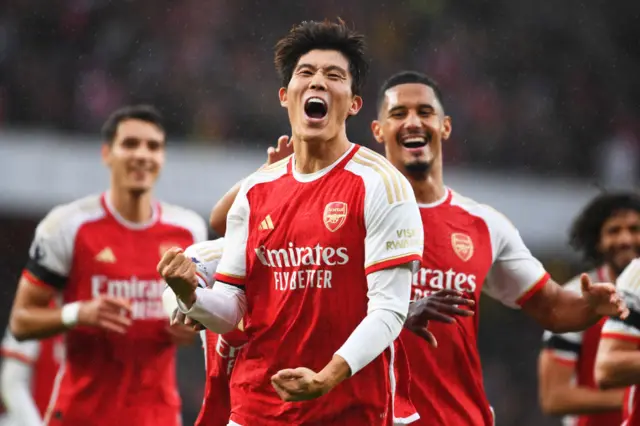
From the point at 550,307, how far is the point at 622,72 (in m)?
13.6

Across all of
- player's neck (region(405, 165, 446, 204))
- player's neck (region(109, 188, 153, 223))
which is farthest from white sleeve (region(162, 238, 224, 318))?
player's neck (region(109, 188, 153, 223))

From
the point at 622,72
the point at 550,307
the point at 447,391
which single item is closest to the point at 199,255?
the point at 447,391

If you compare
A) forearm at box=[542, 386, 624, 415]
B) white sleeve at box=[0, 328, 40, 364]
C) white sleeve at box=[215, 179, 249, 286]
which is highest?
white sleeve at box=[215, 179, 249, 286]

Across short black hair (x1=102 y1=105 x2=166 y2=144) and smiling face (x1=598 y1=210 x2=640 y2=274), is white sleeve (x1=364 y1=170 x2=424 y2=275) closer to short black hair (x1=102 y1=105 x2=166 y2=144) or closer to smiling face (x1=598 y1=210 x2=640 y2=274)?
smiling face (x1=598 y1=210 x2=640 y2=274)

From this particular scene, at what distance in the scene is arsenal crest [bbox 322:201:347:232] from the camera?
3.82m

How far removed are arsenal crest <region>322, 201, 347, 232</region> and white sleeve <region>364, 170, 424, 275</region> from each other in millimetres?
81

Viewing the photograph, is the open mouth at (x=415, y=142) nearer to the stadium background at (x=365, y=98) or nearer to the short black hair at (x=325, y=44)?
the short black hair at (x=325, y=44)

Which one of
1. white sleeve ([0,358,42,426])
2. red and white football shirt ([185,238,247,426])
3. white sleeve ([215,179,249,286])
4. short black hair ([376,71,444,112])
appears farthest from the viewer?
white sleeve ([0,358,42,426])

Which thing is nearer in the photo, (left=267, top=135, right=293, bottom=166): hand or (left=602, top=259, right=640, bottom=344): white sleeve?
(left=267, top=135, right=293, bottom=166): hand

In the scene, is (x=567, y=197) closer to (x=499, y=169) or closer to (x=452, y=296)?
(x=499, y=169)

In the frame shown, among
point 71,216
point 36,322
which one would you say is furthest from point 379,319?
point 71,216

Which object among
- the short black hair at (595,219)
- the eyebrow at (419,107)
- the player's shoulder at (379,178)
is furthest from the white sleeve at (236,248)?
the short black hair at (595,219)

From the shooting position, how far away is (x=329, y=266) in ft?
12.5

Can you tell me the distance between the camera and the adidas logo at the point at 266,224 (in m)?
3.97
